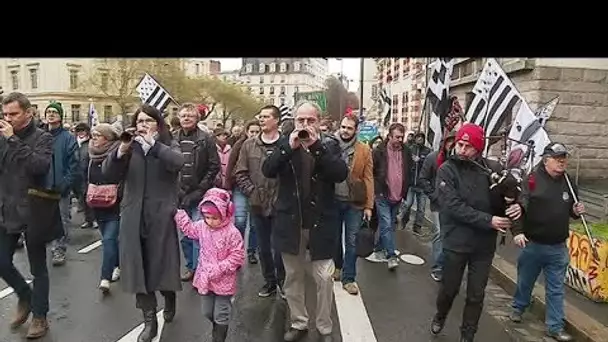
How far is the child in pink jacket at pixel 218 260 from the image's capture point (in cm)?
446

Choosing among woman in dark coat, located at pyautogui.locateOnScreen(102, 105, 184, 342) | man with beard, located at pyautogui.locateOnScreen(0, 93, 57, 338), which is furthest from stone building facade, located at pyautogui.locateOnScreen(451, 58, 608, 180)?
man with beard, located at pyautogui.locateOnScreen(0, 93, 57, 338)

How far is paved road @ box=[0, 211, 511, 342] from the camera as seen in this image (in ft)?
16.4

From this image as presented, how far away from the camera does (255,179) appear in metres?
5.96

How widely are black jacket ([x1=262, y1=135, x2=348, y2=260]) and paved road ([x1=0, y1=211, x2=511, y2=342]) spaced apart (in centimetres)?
83

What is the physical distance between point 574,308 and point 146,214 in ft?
13.1

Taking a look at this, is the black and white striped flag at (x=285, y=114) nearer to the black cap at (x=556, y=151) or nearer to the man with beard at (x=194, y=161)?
the man with beard at (x=194, y=161)

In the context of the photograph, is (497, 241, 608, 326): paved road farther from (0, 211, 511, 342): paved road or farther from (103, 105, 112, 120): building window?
(103, 105, 112, 120): building window

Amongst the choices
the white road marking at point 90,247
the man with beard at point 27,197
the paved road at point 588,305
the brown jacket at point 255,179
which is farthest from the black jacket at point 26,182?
the paved road at point 588,305

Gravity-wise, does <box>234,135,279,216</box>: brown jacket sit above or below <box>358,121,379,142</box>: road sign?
below

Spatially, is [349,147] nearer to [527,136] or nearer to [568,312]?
[527,136]

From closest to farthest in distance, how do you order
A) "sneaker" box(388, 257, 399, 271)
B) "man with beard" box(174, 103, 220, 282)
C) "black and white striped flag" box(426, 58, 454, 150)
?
"man with beard" box(174, 103, 220, 282) → "sneaker" box(388, 257, 399, 271) → "black and white striped flag" box(426, 58, 454, 150)

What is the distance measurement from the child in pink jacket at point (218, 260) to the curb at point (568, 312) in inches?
114
